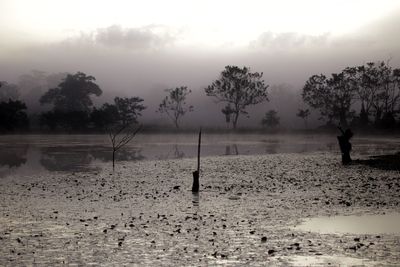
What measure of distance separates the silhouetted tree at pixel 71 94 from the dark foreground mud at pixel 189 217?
103269 millimetres

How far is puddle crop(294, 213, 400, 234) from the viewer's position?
498 inches

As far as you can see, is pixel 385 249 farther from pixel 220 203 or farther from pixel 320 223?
pixel 220 203

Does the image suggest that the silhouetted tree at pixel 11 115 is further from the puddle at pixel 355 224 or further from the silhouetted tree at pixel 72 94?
the puddle at pixel 355 224

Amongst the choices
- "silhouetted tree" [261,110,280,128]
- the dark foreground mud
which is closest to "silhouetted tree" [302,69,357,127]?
"silhouetted tree" [261,110,280,128]

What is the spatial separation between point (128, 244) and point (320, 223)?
6.03 metres

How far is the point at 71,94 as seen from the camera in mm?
126750

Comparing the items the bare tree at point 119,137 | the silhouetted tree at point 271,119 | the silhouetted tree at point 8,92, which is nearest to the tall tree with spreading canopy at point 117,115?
the bare tree at point 119,137

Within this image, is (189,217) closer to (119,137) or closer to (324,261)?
(324,261)

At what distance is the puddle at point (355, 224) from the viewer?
1264 cm

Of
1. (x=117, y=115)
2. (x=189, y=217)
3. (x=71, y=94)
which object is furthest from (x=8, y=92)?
(x=189, y=217)

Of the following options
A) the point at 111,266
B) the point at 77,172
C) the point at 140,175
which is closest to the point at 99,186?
the point at 140,175

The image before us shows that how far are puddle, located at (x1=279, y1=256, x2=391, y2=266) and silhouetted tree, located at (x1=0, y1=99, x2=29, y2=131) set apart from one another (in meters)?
95.2

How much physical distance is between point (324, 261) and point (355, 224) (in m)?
4.45

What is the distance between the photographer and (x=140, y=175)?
2823cm
